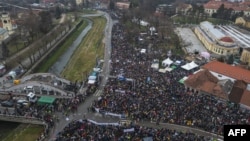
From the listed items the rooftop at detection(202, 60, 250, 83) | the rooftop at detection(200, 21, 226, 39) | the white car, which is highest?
the rooftop at detection(200, 21, 226, 39)

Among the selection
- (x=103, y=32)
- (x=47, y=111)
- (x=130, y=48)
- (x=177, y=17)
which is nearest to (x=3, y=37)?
(x=103, y=32)

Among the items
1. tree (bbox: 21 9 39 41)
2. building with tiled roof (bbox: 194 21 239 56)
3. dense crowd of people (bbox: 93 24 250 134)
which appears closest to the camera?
dense crowd of people (bbox: 93 24 250 134)

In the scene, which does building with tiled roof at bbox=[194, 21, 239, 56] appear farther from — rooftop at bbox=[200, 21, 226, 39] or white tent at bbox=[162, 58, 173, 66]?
white tent at bbox=[162, 58, 173, 66]

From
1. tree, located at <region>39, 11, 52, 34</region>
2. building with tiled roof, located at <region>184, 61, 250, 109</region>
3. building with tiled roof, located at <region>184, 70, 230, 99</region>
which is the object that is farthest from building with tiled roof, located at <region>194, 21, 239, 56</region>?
tree, located at <region>39, 11, 52, 34</region>

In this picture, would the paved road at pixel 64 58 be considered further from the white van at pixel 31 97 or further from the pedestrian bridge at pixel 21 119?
the pedestrian bridge at pixel 21 119

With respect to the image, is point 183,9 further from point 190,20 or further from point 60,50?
point 60,50

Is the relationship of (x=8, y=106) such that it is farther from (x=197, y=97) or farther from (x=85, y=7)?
(x=85, y=7)

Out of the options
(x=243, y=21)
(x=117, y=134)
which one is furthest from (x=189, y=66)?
(x=243, y=21)
